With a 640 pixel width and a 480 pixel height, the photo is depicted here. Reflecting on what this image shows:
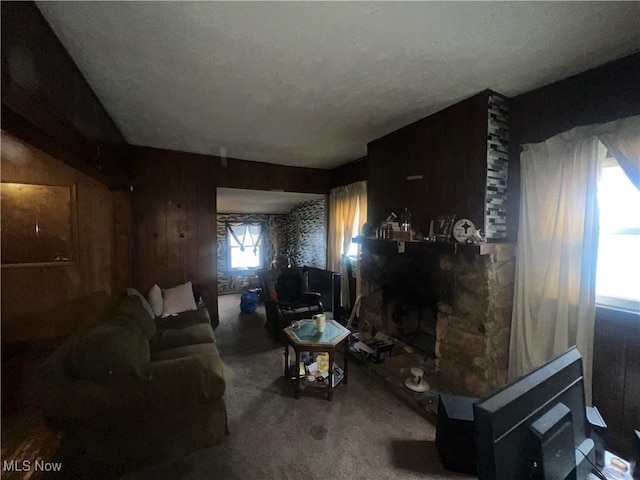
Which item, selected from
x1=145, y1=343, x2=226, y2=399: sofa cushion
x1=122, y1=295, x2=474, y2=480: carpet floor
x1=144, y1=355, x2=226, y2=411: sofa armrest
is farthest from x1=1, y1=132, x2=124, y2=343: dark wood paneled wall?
x1=122, y1=295, x2=474, y2=480: carpet floor

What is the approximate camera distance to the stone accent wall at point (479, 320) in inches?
81.9

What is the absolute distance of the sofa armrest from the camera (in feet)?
5.41

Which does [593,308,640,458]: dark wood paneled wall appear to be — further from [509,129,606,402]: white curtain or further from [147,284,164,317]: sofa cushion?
[147,284,164,317]: sofa cushion

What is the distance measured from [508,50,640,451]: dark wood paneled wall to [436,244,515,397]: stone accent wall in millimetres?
543

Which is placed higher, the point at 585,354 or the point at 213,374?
the point at 585,354

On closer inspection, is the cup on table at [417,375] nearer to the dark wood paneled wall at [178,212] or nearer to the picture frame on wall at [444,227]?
the picture frame on wall at [444,227]

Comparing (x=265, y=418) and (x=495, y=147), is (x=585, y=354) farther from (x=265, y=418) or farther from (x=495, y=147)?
(x=265, y=418)

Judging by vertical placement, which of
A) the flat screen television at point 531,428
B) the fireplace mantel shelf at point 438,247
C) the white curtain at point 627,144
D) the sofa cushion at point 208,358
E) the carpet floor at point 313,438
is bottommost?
the carpet floor at point 313,438

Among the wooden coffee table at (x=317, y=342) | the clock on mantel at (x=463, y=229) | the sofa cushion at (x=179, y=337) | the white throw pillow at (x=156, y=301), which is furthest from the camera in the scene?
the white throw pillow at (x=156, y=301)

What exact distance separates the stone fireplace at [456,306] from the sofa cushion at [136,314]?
8.08 feet

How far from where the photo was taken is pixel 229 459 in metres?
1.71

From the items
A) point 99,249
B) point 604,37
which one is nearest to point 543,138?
point 604,37

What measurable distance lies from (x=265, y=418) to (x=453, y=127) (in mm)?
2919

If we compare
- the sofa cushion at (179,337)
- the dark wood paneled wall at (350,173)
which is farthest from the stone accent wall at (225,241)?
the sofa cushion at (179,337)
